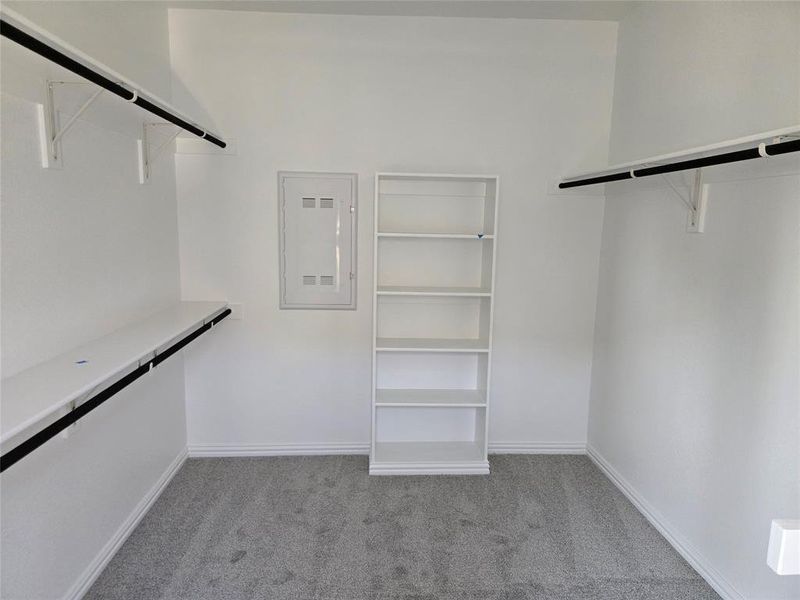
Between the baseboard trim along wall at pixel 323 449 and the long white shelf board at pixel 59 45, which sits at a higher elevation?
the long white shelf board at pixel 59 45

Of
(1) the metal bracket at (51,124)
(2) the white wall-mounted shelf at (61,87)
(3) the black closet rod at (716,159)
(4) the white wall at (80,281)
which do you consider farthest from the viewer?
(1) the metal bracket at (51,124)

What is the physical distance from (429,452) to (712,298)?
5.92ft

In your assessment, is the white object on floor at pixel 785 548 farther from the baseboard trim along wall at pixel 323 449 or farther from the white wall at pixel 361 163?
the baseboard trim along wall at pixel 323 449

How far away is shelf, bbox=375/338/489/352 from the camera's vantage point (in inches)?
115

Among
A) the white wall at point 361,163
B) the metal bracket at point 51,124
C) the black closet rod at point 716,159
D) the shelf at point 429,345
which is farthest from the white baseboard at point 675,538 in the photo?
the metal bracket at point 51,124

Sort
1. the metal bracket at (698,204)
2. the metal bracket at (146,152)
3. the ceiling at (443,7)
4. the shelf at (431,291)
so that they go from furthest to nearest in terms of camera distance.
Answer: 1. the shelf at (431,291)
2. the ceiling at (443,7)
3. the metal bracket at (146,152)
4. the metal bracket at (698,204)

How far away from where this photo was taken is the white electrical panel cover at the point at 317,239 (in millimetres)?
3012

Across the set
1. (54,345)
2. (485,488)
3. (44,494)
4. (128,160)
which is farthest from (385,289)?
(44,494)

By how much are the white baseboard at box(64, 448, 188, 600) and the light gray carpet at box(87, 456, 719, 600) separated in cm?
4

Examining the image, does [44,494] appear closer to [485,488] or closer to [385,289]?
[385,289]

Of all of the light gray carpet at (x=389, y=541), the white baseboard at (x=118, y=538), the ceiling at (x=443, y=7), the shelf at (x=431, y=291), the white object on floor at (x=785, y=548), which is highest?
the ceiling at (x=443, y=7)

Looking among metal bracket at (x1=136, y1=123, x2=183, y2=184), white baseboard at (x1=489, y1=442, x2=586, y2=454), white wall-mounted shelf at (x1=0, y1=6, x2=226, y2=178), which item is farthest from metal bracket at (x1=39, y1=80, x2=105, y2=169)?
white baseboard at (x1=489, y1=442, x2=586, y2=454)

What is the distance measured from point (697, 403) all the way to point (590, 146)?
5.43ft

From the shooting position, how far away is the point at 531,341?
3.24 metres
